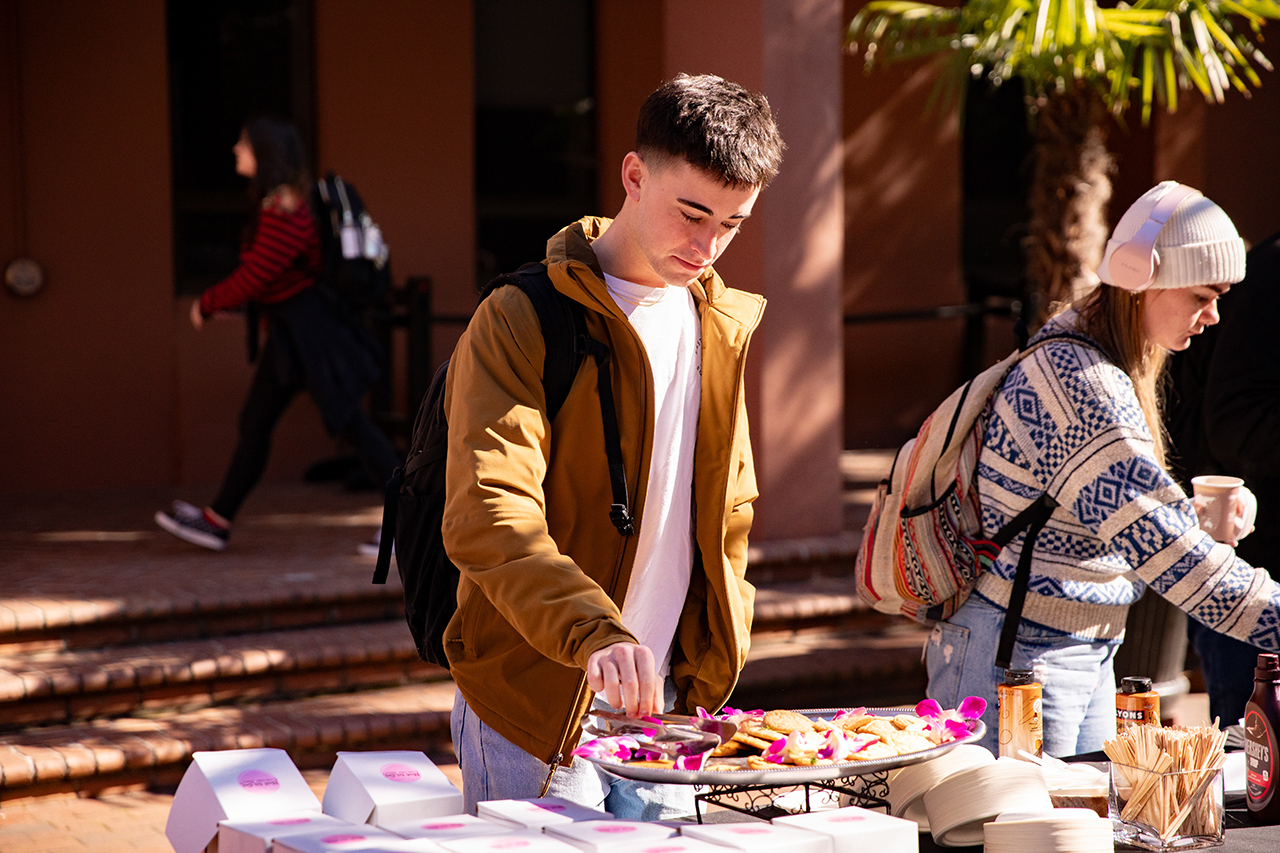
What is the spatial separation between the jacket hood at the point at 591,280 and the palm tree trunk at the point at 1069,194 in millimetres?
5264

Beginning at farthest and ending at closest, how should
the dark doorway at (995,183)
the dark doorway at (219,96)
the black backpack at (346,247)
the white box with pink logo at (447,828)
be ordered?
the dark doorway at (995,183) → the dark doorway at (219,96) → the black backpack at (346,247) → the white box with pink logo at (447,828)

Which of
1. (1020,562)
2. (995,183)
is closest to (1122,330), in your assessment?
(1020,562)

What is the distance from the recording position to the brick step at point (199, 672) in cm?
523

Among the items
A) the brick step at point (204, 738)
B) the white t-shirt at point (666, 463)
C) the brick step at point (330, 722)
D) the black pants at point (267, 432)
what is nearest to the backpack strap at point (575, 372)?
the white t-shirt at point (666, 463)

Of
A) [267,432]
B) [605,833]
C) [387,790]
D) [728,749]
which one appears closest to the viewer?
[605,833]

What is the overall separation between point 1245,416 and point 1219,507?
978mm

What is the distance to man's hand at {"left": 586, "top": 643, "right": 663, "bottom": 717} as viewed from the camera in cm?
186

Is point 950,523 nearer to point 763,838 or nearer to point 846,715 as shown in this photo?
point 846,715

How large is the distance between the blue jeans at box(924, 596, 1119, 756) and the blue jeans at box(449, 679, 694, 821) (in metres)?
0.79

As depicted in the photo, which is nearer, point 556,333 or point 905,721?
point 556,333

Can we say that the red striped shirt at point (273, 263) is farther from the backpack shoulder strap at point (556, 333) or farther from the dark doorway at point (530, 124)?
the backpack shoulder strap at point (556, 333)

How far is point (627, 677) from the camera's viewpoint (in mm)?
1855

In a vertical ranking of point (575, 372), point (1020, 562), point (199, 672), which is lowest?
point (199, 672)

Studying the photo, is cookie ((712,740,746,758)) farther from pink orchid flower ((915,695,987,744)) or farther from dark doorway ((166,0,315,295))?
dark doorway ((166,0,315,295))
